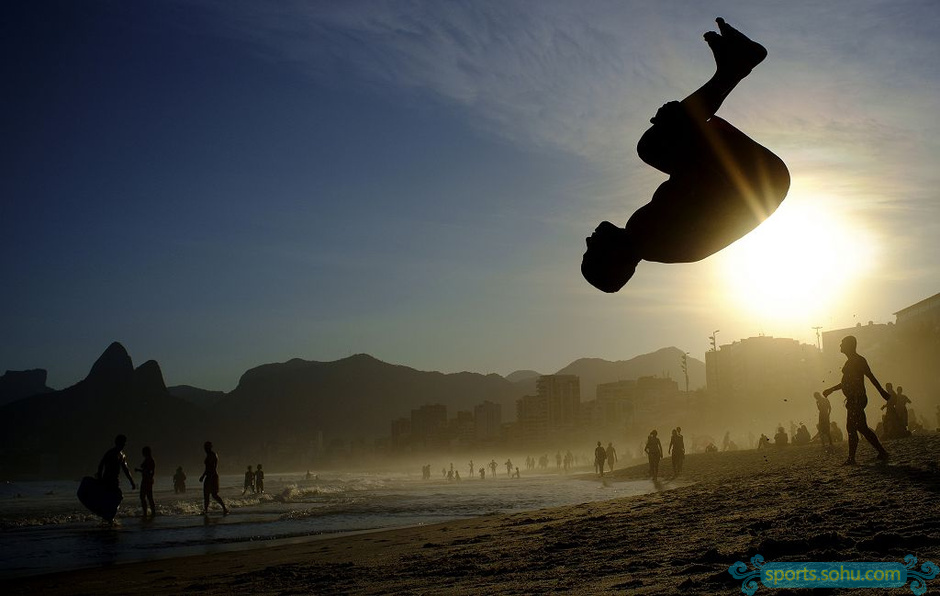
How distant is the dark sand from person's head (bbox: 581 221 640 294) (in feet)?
8.08

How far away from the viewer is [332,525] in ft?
54.8

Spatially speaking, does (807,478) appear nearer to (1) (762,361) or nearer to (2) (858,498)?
(2) (858,498)

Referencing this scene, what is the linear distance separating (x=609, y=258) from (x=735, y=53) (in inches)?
29.2

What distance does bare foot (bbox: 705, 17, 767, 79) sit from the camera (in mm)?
2096

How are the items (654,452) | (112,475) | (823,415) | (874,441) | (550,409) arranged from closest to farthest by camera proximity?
(874,441) → (112,475) → (823,415) → (654,452) → (550,409)

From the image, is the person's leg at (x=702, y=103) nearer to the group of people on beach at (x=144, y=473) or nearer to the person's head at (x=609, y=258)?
the person's head at (x=609, y=258)

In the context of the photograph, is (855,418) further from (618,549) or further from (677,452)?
(677,452)

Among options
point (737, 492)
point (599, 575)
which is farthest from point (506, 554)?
point (737, 492)

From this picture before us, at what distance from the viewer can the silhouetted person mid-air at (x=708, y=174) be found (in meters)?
2.02

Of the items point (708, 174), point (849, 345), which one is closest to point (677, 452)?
point (849, 345)

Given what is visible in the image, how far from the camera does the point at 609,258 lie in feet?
7.57

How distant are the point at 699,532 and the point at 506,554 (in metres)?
2.29
